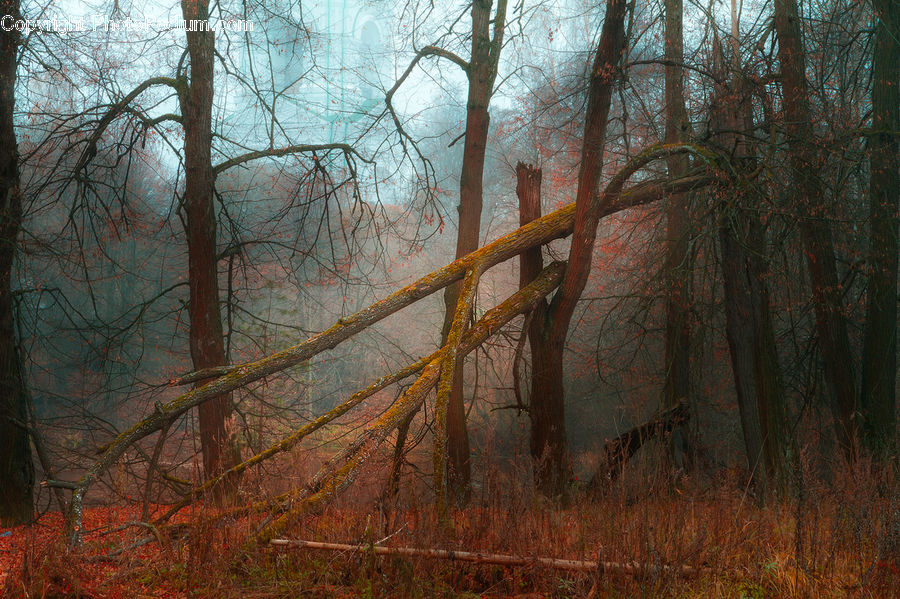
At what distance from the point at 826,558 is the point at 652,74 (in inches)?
421

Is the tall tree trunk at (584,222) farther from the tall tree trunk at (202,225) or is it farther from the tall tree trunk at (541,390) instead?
the tall tree trunk at (202,225)

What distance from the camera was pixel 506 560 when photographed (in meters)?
3.75

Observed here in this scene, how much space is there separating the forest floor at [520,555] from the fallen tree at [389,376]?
0.37 metres

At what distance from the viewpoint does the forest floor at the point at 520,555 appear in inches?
138

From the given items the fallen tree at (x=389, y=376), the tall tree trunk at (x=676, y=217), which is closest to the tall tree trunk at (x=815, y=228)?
the fallen tree at (x=389, y=376)

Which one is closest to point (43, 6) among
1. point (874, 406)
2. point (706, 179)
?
point (706, 179)

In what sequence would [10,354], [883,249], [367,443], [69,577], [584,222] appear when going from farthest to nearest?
[10,354]
[883,249]
[584,222]
[367,443]
[69,577]

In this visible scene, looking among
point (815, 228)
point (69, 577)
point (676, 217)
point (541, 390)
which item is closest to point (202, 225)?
point (541, 390)

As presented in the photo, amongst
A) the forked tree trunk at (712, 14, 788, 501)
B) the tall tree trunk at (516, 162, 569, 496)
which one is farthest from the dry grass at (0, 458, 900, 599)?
the tall tree trunk at (516, 162, 569, 496)

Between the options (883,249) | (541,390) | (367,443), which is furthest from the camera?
(883,249)

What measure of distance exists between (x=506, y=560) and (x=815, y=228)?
6.13m

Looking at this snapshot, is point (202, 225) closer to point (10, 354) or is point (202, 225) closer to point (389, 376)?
point (10, 354)

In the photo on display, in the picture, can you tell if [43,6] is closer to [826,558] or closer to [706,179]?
[706,179]

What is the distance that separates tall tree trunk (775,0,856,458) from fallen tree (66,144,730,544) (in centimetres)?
93
